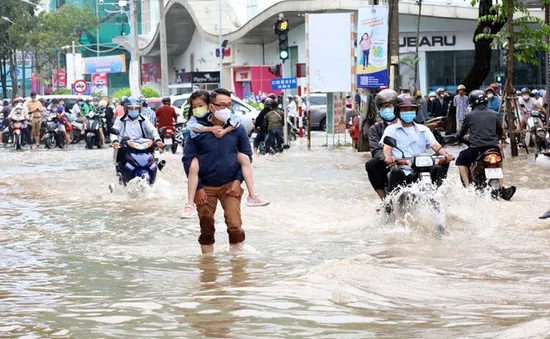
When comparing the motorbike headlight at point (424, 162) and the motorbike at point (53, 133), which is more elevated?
the motorbike headlight at point (424, 162)

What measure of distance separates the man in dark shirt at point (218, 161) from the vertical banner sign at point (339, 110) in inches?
852

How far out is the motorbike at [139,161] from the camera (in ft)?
55.6

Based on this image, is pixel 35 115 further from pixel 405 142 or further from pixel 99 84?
pixel 99 84

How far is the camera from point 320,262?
32.9 feet

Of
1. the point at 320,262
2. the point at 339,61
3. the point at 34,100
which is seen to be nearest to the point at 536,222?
the point at 320,262

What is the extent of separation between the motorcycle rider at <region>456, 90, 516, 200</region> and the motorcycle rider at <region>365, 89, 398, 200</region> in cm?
242

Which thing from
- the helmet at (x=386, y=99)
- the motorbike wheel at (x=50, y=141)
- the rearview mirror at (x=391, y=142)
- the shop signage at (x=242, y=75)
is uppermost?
the shop signage at (x=242, y=75)

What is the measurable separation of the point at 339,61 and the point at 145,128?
43.0 feet

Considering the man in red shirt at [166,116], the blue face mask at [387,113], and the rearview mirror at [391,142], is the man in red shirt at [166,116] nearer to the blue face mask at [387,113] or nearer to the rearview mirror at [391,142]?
the blue face mask at [387,113]

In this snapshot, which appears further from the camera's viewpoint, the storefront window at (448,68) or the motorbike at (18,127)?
the storefront window at (448,68)

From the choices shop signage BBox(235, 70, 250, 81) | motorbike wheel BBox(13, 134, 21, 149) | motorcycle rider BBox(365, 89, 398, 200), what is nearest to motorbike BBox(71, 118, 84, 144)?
motorbike wheel BBox(13, 134, 21, 149)

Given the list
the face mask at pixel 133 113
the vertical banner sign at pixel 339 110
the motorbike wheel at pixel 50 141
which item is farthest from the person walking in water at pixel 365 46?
the motorbike wheel at pixel 50 141

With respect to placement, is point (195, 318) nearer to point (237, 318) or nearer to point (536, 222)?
point (237, 318)

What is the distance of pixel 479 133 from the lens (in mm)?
14656
